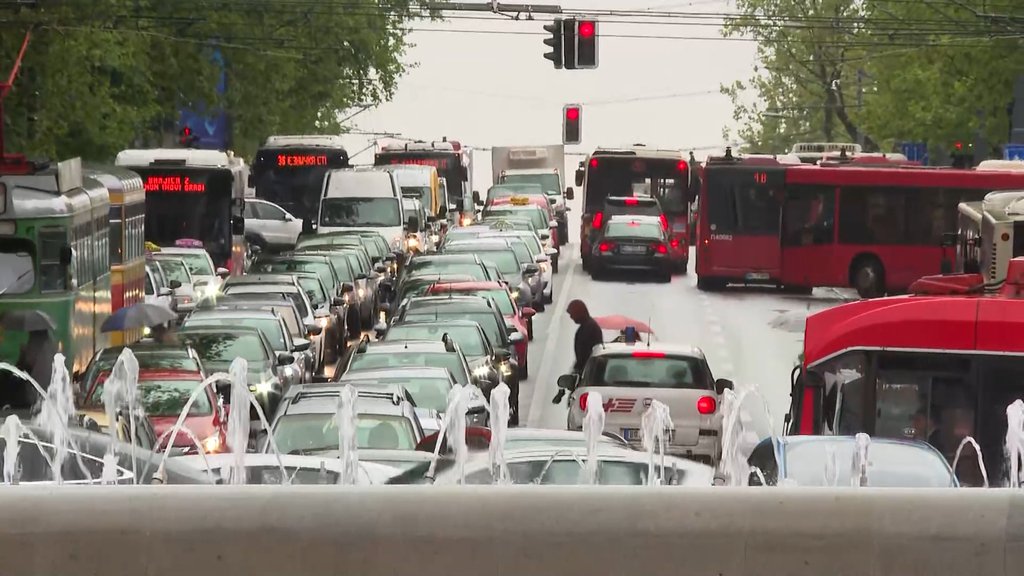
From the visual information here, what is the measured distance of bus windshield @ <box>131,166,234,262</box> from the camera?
140 ft

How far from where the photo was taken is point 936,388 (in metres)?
17.3

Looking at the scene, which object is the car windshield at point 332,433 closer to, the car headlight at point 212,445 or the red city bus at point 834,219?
the car headlight at point 212,445

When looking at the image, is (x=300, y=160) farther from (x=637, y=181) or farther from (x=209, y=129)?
(x=209, y=129)

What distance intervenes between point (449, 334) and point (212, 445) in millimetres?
6678

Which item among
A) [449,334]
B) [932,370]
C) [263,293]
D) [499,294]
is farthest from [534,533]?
[499,294]

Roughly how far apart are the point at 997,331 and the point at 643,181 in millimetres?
41158

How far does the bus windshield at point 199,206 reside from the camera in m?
42.6

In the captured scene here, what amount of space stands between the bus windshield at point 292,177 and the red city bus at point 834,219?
13.7 metres

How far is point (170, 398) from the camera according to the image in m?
20.7

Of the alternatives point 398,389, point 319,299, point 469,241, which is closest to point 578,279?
point 469,241

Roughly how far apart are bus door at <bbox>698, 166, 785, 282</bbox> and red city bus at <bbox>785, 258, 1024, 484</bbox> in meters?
29.3

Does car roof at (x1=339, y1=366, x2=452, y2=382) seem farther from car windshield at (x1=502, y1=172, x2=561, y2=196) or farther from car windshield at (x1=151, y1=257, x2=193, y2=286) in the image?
car windshield at (x1=502, y1=172, x2=561, y2=196)

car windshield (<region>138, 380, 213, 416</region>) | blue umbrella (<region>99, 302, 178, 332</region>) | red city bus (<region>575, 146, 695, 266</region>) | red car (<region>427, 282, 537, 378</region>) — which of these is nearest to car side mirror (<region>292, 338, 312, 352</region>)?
blue umbrella (<region>99, 302, 178, 332</region>)

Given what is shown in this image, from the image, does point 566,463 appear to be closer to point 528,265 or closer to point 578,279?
point 528,265
